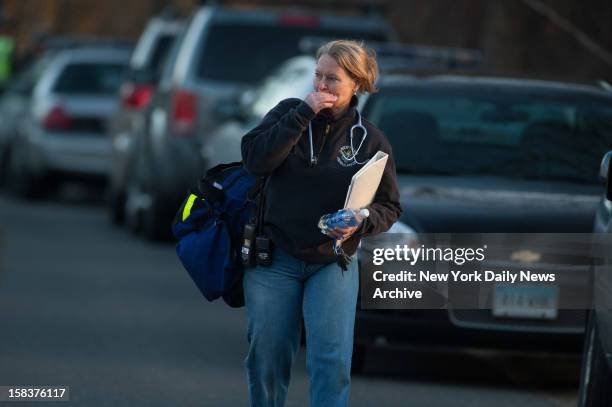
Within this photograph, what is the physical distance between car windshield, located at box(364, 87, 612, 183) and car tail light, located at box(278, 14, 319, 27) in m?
5.69

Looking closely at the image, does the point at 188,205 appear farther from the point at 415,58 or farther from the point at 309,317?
the point at 415,58

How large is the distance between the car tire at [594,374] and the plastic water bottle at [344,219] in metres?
1.57

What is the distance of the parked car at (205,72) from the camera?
50.8 feet

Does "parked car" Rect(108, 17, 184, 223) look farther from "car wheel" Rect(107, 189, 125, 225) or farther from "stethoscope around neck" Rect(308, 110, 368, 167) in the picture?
"stethoscope around neck" Rect(308, 110, 368, 167)

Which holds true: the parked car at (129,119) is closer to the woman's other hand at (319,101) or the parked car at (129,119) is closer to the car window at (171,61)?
the car window at (171,61)

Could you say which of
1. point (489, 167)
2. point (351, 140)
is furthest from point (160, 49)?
point (351, 140)

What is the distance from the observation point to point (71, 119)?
20.0 m

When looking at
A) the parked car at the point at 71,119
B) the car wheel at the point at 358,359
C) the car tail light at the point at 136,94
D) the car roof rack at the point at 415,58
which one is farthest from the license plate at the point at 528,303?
the parked car at the point at 71,119

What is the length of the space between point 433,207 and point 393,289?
2.08 metres

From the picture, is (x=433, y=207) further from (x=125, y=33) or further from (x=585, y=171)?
(x=125, y=33)

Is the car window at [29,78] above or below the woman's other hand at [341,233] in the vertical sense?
above

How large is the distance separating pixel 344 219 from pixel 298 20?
9955 mm

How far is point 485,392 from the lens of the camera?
919 cm

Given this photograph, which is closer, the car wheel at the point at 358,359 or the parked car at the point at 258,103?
the car wheel at the point at 358,359
